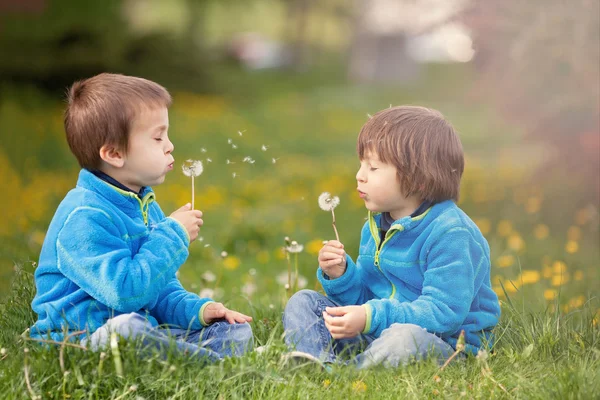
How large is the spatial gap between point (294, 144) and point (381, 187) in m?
8.64

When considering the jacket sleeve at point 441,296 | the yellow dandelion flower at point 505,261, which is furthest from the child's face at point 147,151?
the yellow dandelion flower at point 505,261

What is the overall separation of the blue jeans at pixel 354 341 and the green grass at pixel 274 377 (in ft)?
0.19

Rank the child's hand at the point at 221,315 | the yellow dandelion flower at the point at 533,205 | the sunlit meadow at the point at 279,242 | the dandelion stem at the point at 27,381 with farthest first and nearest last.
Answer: the yellow dandelion flower at the point at 533,205, the child's hand at the point at 221,315, the sunlit meadow at the point at 279,242, the dandelion stem at the point at 27,381

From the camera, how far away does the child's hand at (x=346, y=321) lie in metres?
2.79

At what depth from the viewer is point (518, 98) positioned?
19.8ft

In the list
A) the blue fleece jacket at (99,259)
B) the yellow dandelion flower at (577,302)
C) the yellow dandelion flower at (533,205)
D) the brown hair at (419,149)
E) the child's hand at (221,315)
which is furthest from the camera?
the yellow dandelion flower at (533,205)

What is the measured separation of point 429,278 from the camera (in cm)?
281

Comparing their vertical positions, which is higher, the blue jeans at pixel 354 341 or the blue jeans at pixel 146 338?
the blue jeans at pixel 146 338

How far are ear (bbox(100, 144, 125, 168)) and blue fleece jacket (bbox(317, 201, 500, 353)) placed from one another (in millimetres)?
897

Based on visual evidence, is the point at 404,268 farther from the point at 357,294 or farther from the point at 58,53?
the point at 58,53

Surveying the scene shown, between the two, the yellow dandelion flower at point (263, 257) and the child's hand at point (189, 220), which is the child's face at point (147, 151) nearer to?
the child's hand at point (189, 220)

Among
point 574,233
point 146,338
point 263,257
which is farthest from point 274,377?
point 574,233

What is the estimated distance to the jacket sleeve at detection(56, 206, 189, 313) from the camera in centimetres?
265

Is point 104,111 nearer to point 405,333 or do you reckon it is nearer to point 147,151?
point 147,151
